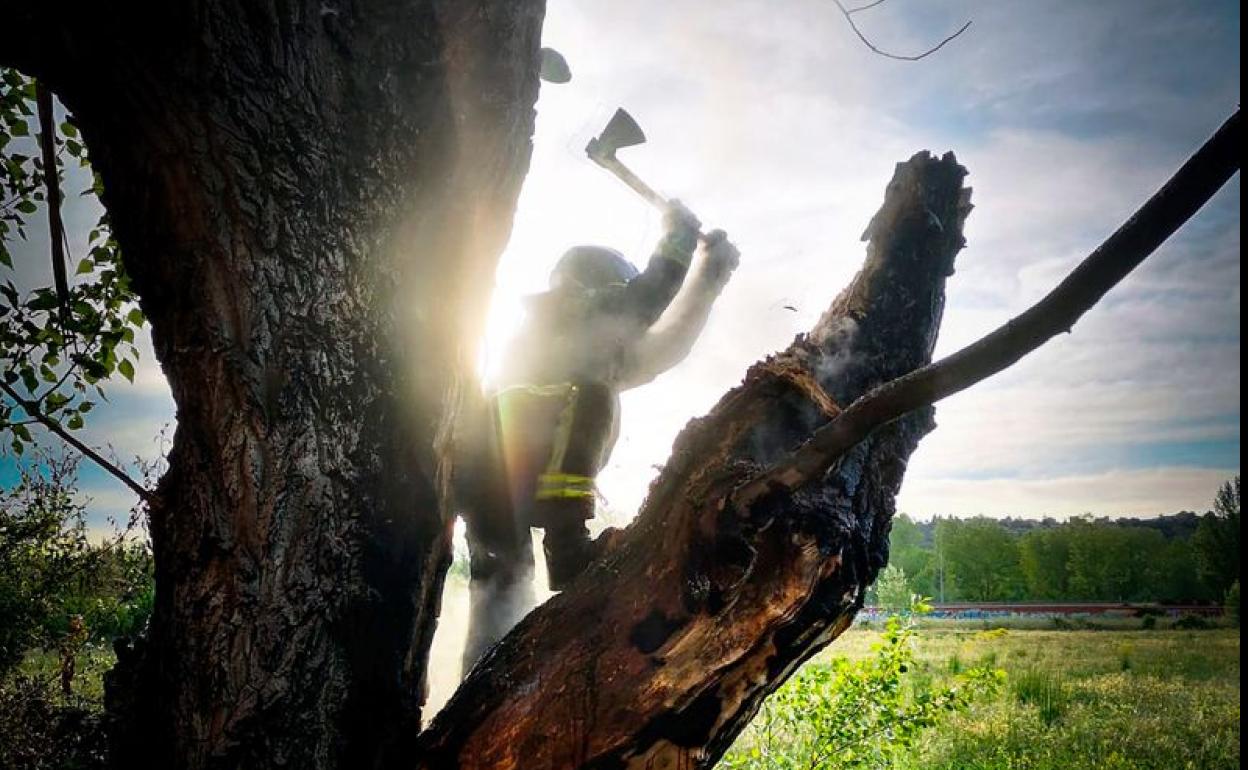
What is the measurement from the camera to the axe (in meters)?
3.54

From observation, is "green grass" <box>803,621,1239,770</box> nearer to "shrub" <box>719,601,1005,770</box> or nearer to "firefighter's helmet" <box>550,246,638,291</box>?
Answer: "shrub" <box>719,601,1005,770</box>

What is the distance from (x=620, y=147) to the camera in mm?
3639

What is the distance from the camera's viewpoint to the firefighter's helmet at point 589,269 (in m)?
3.36

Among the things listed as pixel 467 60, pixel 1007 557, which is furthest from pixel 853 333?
pixel 1007 557

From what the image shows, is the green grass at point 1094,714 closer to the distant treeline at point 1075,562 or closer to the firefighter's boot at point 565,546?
the firefighter's boot at point 565,546

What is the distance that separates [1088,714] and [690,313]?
741 inches

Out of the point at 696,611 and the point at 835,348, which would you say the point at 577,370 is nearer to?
the point at 835,348

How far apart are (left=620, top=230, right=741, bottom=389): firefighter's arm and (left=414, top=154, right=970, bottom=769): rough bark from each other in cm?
157

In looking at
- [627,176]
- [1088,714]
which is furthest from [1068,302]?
[1088,714]

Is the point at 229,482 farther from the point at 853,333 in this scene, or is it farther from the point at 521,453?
the point at 853,333

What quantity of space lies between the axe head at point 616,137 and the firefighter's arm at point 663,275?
28.7 inches

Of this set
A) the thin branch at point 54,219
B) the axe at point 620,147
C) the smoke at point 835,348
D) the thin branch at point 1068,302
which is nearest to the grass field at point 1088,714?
the axe at point 620,147

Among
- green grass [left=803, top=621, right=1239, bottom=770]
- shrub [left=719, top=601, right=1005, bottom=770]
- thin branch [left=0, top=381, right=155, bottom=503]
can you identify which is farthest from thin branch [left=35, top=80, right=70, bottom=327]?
green grass [left=803, top=621, right=1239, bottom=770]

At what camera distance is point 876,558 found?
1698 mm
